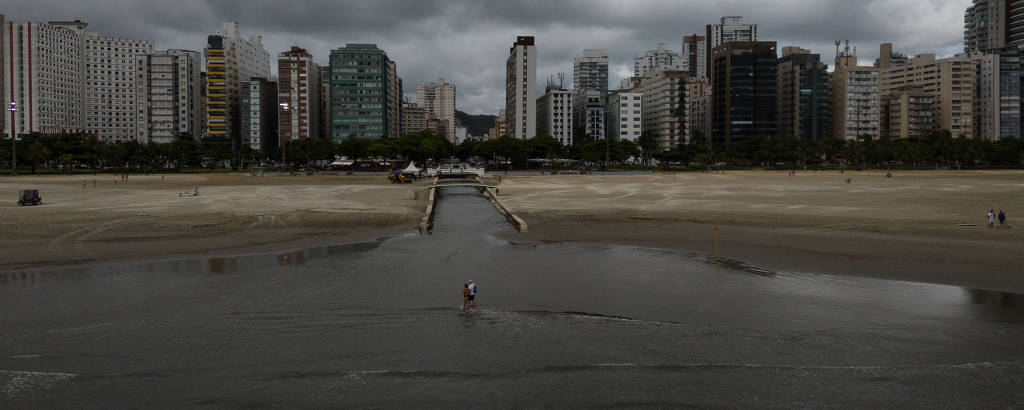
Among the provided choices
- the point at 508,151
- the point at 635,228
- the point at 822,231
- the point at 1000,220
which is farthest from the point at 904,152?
the point at 635,228

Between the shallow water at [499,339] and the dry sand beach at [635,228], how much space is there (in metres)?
3.99

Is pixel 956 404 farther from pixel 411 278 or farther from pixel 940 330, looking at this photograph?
pixel 411 278

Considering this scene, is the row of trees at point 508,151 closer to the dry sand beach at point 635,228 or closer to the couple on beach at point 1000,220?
the dry sand beach at point 635,228

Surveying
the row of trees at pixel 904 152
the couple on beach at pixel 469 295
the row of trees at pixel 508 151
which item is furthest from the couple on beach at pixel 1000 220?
the row of trees at pixel 904 152

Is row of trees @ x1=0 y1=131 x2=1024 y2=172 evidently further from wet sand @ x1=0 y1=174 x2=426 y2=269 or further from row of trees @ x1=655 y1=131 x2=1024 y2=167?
wet sand @ x1=0 y1=174 x2=426 y2=269

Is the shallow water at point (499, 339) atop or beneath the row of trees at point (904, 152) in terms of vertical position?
beneath

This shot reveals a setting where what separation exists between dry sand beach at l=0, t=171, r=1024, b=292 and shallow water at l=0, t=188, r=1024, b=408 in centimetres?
399

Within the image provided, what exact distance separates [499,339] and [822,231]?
2761 centimetres

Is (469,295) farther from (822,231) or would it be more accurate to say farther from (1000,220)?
(1000,220)

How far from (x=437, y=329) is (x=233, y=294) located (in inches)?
344

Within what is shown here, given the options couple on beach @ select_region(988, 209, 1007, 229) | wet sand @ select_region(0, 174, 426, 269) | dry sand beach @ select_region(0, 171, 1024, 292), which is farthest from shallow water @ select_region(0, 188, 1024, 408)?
couple on beach @ select_region(988, 209, 1007, 229)

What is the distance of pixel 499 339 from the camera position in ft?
54.9

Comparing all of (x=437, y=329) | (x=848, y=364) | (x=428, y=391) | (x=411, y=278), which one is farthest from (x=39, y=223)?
(x=848, y=364)

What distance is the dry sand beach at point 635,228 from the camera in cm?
2800
